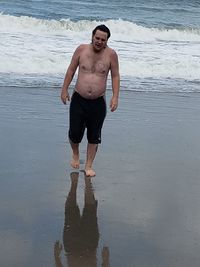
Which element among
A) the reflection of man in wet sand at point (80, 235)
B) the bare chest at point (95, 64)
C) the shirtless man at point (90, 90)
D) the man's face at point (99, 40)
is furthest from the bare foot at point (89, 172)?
the man's face at point (99, 40)

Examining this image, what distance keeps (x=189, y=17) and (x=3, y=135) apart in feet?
75.7

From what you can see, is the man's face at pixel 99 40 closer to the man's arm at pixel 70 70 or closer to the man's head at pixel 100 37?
the man's head at pixel 100 37

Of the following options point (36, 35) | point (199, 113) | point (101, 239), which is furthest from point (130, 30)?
point (101, 239)

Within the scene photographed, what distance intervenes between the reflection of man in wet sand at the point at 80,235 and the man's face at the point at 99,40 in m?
1.28

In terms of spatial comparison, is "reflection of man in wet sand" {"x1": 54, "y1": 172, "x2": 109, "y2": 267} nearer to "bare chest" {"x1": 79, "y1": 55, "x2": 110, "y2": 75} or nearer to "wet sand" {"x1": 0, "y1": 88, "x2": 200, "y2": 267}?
"wet sand" {"x1": 0, "y1": 88, "x2": 200, "y2": 267}

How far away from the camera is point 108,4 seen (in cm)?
2939

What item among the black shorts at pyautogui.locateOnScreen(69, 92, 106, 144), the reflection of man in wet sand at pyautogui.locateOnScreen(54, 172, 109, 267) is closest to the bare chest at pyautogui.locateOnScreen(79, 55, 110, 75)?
the black shorts at pyautogui.locateOnScreen(69, 92, 106, 144)

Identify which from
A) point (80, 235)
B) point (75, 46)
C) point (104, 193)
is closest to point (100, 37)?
point (104, 193)

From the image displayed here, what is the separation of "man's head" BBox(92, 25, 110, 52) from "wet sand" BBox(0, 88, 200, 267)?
1.17 metres

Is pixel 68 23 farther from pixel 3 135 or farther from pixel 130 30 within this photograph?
pixel 3 135

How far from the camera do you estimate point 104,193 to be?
498 cm

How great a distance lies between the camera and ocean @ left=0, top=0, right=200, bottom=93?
447 inches

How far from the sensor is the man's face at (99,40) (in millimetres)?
5152

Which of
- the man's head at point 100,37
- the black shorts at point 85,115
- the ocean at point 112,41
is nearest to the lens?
the man's head at point 100,37
